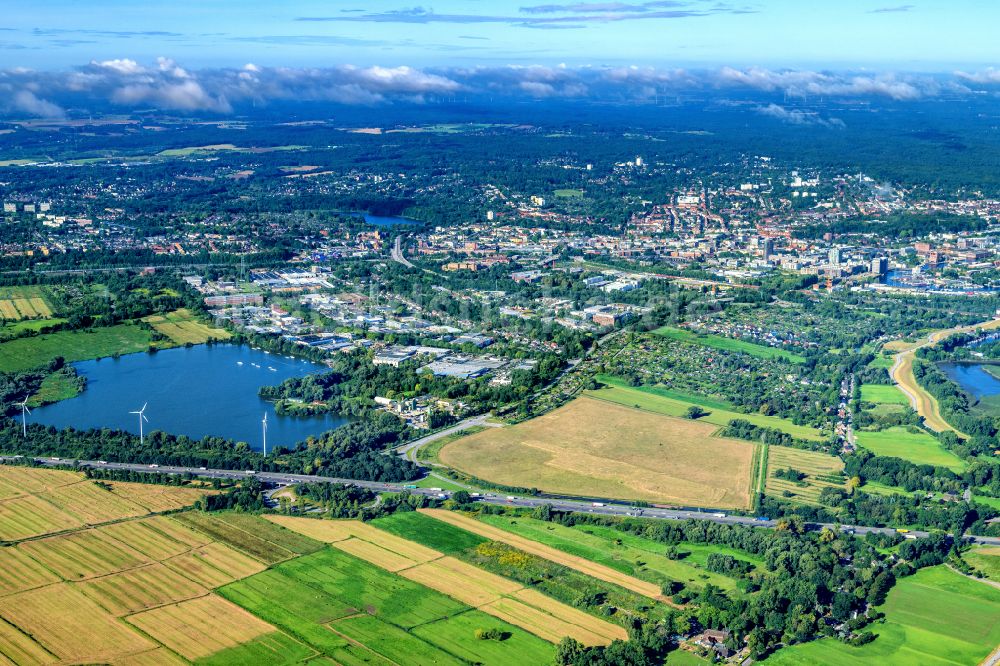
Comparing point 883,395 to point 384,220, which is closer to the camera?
point 883,395

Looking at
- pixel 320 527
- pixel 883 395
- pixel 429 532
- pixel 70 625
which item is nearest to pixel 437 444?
pixel 429 532

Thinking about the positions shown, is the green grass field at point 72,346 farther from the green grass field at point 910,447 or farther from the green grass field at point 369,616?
the green grass field at point 910,447

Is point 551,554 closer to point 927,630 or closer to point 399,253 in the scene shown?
point 927,630

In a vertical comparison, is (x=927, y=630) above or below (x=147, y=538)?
below

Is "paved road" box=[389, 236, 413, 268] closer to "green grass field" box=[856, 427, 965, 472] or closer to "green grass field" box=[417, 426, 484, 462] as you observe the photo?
"green grass field" box=[417, 426, 484, 462]

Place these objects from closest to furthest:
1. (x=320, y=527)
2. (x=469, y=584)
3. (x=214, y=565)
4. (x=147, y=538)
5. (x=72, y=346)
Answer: (x=469, y=584) < (x=214, y=565) < (x=147, y=538) < (x=320, y=527) < (x=72, y=346)

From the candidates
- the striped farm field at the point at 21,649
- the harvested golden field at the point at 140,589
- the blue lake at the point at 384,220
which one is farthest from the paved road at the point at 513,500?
the blue lake at the point at 384,220
